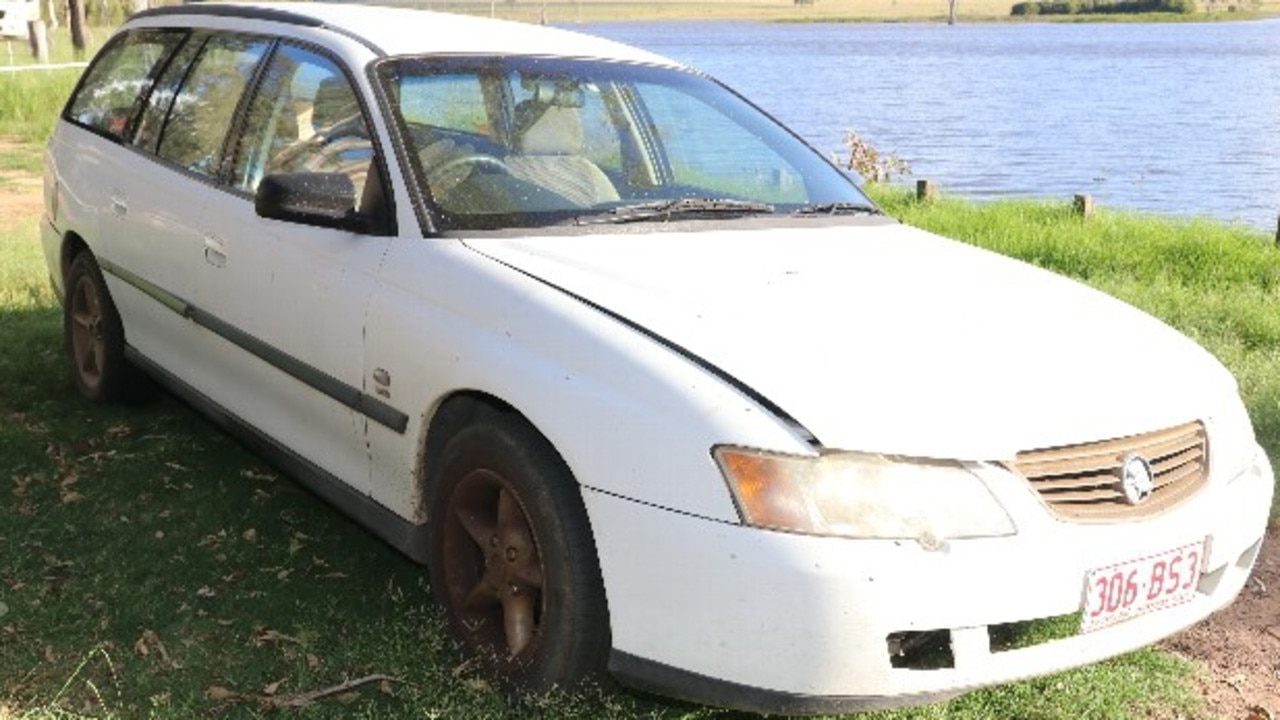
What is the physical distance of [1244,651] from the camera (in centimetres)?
428

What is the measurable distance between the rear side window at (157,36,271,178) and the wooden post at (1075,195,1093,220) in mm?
11041

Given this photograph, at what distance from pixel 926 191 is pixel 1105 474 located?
13.8 metres

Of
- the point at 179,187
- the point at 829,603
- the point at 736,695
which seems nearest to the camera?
the point at 829,603

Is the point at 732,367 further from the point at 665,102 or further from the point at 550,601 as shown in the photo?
the point at 665,102

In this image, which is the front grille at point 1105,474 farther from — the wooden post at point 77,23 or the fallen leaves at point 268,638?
the wooden post at point 77,23

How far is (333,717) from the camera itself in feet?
12.2

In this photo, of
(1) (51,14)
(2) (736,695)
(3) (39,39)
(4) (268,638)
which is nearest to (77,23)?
(3) (39,39)

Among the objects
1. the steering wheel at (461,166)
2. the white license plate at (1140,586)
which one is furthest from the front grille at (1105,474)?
the steering wheel at (461,166)

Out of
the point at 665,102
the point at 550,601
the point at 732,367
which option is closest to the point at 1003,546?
the point at 732,367

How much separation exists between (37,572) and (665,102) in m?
2.50

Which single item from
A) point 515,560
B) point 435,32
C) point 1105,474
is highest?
point 435,32

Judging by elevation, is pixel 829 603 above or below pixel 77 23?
above

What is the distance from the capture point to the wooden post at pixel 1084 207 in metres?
14.8

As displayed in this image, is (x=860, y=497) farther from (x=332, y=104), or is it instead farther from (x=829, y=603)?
(x=332, y=104)
